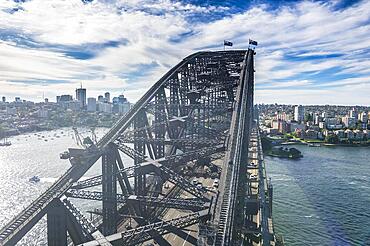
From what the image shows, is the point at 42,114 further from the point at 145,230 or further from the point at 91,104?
the point at 145,230

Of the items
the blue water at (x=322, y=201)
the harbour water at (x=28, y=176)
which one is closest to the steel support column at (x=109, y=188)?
the harbour water at (x=28, y=176)

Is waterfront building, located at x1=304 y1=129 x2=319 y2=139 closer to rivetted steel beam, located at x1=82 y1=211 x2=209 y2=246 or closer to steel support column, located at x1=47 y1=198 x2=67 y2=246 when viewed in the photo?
rivetted steel beam, located at x1=82 y1=211 x2=209 y2=246

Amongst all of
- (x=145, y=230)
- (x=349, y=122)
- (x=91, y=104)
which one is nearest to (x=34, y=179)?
(x=145, y=230)

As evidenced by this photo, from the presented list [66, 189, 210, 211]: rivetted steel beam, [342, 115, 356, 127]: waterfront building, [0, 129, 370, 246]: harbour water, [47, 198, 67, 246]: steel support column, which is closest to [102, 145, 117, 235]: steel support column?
[66, 189, 210, 211]: rivetted steel beam

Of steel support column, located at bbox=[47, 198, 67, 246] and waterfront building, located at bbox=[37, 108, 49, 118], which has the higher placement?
steel support column, located at bbox=[47, 198, 67, 246]

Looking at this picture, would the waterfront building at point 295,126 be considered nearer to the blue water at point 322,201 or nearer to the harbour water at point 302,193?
the harbour water at point 302,193

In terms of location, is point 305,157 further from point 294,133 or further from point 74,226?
point 74,226
